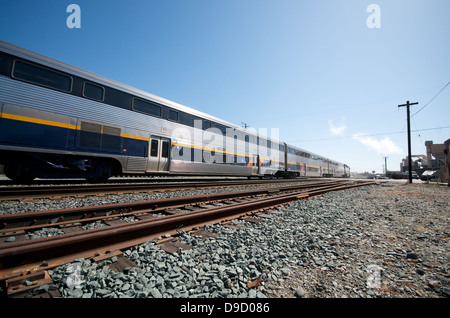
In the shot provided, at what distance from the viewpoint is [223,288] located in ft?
5.41

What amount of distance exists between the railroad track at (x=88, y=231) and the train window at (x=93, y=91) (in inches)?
212

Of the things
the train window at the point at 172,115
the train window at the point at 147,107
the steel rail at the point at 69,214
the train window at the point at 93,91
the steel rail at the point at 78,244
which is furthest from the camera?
the train window at the point at 172,115

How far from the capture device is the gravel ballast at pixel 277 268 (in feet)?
5.31

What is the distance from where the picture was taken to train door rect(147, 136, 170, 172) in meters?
8.79

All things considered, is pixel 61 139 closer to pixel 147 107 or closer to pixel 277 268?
pixel 147 107

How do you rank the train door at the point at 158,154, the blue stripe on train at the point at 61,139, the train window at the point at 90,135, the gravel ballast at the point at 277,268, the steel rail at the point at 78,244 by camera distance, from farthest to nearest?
the train door at the point at 158,154
the train window at the point at 90,135
the blue stripe on train at the point at 61,139
the steel rail at the point at 78,244
the gravel ballast at the point at 277,268

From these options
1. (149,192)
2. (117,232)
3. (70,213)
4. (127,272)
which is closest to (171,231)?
(117,232)

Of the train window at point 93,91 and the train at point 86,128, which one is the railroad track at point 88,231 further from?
the train window at point 93,91

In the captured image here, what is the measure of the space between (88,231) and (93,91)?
6806 millimetres

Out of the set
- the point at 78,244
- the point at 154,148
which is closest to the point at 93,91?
the point at 154,148

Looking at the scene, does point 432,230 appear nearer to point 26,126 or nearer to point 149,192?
point 149,192

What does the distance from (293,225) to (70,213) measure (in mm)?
4050

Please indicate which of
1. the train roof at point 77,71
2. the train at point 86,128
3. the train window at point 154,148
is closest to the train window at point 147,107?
the train at point 86,128

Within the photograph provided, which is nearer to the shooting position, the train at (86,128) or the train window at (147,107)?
the train at (86,128)
